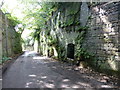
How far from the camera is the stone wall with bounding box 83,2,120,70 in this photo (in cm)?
482

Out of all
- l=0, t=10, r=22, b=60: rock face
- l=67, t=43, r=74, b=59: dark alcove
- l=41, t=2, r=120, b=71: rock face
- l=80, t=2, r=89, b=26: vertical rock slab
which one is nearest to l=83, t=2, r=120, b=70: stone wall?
l=41, t=2, r=120, b=71: rock face


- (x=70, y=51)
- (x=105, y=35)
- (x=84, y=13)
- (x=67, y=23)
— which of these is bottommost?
(x=70, y=51)

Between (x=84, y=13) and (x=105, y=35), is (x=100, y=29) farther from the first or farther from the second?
(x=84, y=13)

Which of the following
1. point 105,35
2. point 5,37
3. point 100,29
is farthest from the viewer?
point 5,37

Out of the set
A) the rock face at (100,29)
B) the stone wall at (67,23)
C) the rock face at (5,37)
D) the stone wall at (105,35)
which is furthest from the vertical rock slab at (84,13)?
the rock face at (5,37)

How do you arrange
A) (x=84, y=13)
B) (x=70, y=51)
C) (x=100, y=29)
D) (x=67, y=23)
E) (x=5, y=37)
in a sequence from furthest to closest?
(x=5, y=37), (x=70, y=51), (x=67, y=23), (x=84, y=13), (x=100, y=29)

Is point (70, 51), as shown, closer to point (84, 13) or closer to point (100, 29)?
point (84, 13)

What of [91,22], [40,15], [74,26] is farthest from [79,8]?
[40,15]

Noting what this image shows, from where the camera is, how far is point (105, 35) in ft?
17.4

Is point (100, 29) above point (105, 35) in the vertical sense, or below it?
above

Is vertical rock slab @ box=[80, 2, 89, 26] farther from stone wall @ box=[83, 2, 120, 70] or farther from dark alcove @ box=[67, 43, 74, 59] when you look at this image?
dark alcove @ box=[67, 43, 74, 59]

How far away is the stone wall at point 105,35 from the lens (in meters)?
Result: 4.82

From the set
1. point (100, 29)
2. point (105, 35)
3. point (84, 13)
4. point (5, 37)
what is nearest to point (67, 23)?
point (84, 13)

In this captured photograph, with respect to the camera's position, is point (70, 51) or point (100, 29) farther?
point (70, 51)
